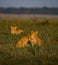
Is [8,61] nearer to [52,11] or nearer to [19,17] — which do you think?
[19,17]

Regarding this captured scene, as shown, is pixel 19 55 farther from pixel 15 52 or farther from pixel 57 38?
pixel 57 38

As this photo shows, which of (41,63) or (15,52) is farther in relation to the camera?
(15,52)

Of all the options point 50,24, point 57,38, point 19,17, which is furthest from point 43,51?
point 19,17

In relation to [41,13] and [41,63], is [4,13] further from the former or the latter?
[41,63]

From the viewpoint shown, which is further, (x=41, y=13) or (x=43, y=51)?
(x=41, y=13)

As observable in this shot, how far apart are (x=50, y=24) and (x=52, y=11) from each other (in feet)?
2.97

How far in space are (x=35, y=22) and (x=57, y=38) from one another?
1307mm

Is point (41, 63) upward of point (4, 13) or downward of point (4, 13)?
downward

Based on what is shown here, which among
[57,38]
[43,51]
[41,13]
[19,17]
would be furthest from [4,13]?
[43,51]

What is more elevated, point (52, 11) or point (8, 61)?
point (52, 11)

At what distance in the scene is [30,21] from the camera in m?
3.99

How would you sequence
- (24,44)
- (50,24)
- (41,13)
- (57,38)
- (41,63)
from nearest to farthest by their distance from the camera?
(41,63) → (24,44) → (57,38) → (50,24) → (41,13)

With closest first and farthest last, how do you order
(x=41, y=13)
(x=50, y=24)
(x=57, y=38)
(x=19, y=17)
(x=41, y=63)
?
(x=41, y=63)
(x=57, y=38)
(x=50, y=24)
(x=19, y=17)
(x=41, y=13)

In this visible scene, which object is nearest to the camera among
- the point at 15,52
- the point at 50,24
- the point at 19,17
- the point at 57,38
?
the point at 15,52
